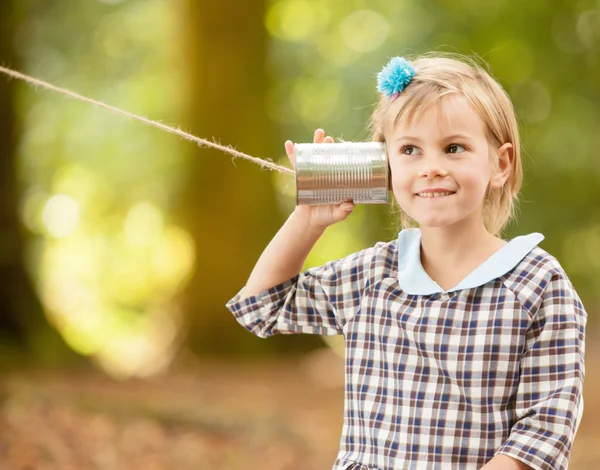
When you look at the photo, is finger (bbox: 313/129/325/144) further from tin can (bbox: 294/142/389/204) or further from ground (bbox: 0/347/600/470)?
ground (bbox: 0/347/600/470)

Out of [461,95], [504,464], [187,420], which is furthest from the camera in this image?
[187,420]

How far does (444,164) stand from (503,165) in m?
0.18

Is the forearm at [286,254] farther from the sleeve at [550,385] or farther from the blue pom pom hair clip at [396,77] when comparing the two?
the sleeve at [550,385]

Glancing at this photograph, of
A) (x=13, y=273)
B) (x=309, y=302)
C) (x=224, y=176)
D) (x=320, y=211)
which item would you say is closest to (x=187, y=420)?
(x=224, y=176)

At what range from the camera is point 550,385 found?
1.48 meters

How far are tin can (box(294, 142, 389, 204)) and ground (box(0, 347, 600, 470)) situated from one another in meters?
2.15

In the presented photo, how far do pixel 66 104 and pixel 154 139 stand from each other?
26.0 inches

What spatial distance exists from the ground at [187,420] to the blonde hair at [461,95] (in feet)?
7.06

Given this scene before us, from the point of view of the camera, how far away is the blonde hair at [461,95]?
5.15 feet

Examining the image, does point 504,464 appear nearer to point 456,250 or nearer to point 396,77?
point 456,250

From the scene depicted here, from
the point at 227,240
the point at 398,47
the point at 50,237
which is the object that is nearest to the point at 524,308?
the point at 227,240

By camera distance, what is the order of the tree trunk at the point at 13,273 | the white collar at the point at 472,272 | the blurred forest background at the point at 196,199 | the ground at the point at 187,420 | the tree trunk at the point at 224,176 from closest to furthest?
the white collar at the point at 472,272 → the ground at the point at 187,420 → the blurred forest background at the point at 196,199 → the tree trunk at the point at 224,176 → the tree trunk at the point at 13,273

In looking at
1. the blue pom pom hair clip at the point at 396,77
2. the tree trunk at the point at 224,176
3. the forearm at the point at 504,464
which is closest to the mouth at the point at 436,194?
the blue pom pom hair clip at the point at 396,77

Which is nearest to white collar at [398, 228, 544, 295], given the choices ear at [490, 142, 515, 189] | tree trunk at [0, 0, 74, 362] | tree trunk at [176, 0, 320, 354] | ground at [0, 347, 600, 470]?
ear at [490, 142, 515, 189]
